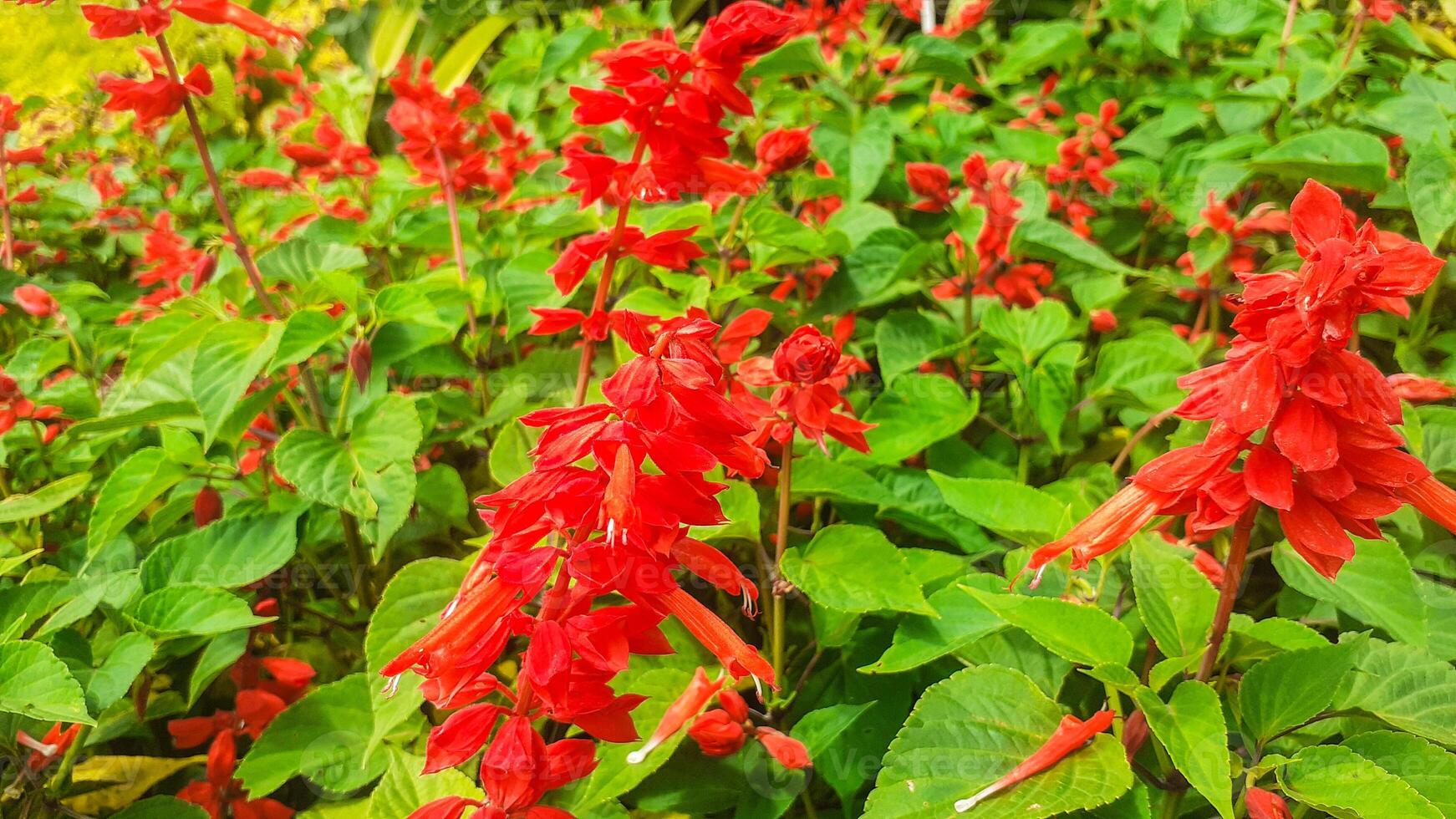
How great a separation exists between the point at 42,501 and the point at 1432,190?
199cm

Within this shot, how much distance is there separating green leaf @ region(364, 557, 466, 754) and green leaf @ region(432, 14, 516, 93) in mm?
3401

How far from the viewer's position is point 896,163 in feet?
5.92

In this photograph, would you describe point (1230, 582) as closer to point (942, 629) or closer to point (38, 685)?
point (942, 629)

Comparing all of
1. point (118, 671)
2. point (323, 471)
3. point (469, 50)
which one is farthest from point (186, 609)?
point (469, 50)

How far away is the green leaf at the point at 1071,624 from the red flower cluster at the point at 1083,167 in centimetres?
115

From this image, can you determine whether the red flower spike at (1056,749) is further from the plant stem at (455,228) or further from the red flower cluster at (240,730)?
the plant stem at (455,228)

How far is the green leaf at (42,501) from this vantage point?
1.12 m

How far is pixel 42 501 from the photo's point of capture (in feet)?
3.82

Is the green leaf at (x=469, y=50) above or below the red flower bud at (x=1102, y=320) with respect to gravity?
above

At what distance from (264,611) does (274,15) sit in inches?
181

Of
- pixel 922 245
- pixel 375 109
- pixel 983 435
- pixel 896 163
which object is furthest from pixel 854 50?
pixel 375 109

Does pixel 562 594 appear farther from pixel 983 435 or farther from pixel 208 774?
pixel 983 435

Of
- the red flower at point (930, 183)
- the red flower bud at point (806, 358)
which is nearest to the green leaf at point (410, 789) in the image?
the red flower bud at point (806, 358)

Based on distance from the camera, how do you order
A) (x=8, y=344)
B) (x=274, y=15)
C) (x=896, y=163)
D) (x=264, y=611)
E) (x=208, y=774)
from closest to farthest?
1. (x=208, y=774)
2. (x=264, y=611)
3. (x=896, y=163)
4. (x=8, y=344)
5. (x=274, y=15)
